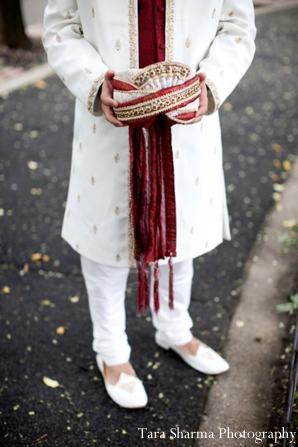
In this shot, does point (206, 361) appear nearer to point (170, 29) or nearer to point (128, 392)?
point (128, 392)

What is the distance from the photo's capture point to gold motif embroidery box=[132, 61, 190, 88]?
159cm

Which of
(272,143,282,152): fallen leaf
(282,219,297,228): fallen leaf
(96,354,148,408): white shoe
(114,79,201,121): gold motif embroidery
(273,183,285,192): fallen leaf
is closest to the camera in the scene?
(114,79,201,121): gold motif embroidery

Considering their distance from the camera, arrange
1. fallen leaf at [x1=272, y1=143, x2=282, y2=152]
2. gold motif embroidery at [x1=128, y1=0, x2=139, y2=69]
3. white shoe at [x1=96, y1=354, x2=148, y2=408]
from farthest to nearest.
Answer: fallen leaf at [x1=272, y1=143, x2=282, y2=152] < white shoe at [x1=96, y1=354, x2=148, y2=408] < gold motif embroidery at [x1=128, y1=0, x2=139, y2=69]

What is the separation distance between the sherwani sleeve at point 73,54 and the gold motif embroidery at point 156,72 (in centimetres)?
20

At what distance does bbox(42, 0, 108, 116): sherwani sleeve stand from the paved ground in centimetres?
89

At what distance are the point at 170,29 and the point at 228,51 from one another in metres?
0.28

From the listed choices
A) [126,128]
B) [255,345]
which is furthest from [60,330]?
[126,128]

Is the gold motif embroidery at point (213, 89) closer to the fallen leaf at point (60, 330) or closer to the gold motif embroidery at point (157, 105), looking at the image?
the gold motif embroidery at point (157, 105)

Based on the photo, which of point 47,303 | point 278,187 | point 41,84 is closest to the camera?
point 47,303

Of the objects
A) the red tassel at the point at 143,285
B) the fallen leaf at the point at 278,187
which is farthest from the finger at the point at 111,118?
the fallen leaf at the point at 278,187

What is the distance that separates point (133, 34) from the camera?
1.74m

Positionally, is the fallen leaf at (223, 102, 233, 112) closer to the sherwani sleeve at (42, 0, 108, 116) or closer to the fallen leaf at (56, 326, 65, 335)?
the fallen leaf at (56, 326, 65, 335)

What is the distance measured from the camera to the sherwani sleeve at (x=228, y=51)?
1.85 metres

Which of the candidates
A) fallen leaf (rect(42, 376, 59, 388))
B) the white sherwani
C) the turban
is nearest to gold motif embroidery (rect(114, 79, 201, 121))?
the turban
